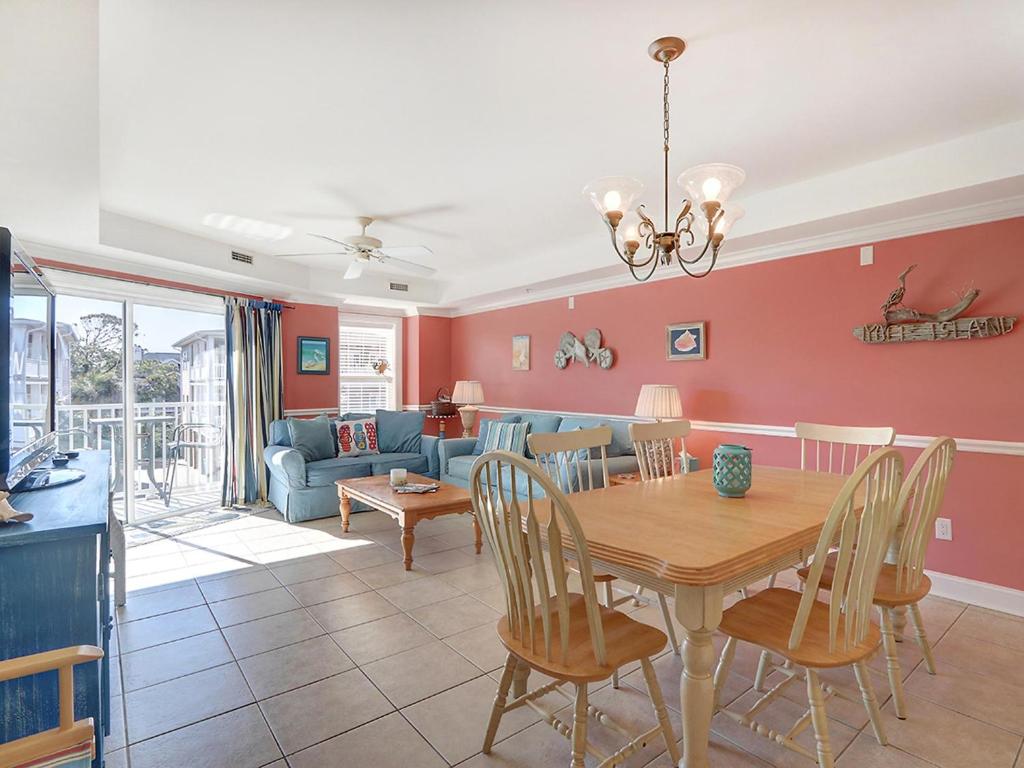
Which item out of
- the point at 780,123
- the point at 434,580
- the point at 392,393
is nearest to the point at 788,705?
the point at 434,580

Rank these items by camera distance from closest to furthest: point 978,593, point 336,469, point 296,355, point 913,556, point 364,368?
point 913,556 → point 978,593 → point 336,469 → point 296,355 → point 364,368

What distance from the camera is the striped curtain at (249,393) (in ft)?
17.3

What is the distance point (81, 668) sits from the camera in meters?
1.44

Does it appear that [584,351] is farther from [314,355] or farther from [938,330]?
[314,355]

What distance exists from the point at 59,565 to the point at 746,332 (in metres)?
4.12

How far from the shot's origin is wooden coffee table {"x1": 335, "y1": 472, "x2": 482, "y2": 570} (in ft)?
11.6

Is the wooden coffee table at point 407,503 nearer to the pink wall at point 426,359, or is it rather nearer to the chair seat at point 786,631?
the chair seat at point 786,631

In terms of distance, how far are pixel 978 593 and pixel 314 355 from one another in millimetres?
6142

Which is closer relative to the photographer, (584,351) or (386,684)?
(386,684)

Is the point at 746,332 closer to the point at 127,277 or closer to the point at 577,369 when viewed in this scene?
the point at 577,369

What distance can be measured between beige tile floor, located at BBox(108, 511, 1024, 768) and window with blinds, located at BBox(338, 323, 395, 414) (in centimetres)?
361

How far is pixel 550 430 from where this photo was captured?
16.8 ft

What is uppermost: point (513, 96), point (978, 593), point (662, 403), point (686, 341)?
point (513, 96)

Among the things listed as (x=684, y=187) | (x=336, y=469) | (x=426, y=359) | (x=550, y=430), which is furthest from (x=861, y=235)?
(x=426, y=359)
